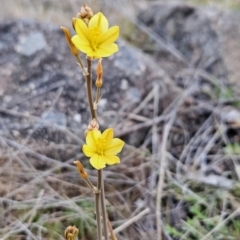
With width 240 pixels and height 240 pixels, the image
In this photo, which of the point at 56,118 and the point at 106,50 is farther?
the point at 56,118

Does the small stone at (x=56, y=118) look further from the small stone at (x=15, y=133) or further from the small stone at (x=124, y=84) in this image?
the small stone at (x=124, y=84)

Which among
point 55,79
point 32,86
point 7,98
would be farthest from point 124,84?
point 7,98

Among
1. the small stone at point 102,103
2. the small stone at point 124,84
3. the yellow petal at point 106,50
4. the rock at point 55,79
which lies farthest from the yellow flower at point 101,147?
the small stone at point 124,84

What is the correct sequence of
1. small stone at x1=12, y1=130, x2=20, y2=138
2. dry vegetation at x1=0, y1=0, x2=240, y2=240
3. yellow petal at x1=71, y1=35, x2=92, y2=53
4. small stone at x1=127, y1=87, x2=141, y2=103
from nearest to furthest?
yellow petal at x1=71, y1=35, x2=92, y2=53 → dry vegetation at x1=0, y1=0, x2=240, y2=240 → small stone at x1=12, y1=130, x2=20, y2=138 → small stone at x1=127, y1=87, x2=141, y2=103

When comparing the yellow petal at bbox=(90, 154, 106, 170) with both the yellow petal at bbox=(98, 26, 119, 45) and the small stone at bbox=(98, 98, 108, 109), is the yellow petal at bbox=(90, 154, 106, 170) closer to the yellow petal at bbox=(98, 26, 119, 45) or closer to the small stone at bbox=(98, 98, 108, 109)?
the yellow petal at bbox=(98, 26, 119, 45)

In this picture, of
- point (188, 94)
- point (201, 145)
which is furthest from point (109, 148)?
point (188, 94)

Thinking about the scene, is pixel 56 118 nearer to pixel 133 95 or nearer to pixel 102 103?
pixel 102 103

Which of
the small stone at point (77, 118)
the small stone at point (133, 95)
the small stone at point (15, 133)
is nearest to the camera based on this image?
the small stone at point (15, 133)

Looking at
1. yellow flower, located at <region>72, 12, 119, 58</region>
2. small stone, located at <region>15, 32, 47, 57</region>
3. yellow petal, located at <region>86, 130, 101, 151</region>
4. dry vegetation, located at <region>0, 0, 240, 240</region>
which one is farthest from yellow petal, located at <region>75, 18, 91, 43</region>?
small stone, located at <region>15, 32, 47, 57</region>
